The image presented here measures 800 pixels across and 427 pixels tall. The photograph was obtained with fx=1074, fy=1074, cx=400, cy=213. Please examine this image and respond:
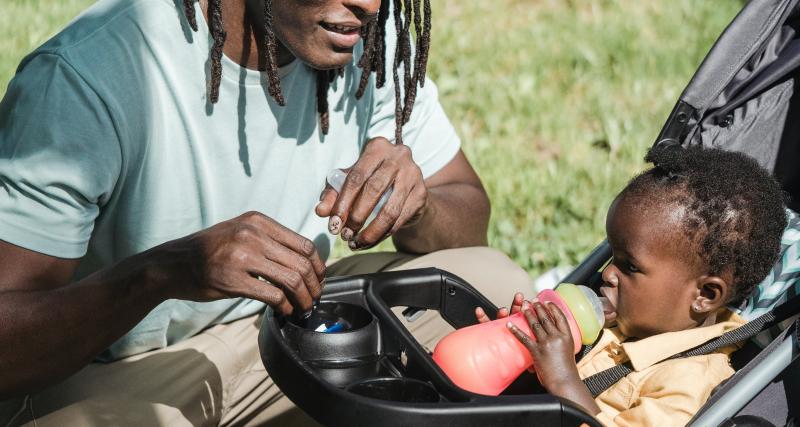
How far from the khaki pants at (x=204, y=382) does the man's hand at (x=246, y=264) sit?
0.40 metres

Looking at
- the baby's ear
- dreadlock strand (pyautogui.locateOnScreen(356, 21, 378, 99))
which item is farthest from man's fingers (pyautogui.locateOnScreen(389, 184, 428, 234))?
the baby's ear

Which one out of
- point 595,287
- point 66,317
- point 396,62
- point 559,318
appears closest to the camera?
point 66,317

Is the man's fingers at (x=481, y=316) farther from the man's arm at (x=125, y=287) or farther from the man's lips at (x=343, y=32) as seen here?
the man's lips at (x=343, y=32)

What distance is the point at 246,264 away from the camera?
196 centimetres

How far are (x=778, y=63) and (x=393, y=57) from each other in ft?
3.20

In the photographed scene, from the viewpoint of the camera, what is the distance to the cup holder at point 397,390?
1.95m

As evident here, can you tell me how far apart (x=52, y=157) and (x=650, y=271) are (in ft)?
4.25

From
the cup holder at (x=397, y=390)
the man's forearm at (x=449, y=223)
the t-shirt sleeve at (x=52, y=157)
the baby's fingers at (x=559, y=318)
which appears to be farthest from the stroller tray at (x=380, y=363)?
the t-shirt sleeve at (x=52, y=157)

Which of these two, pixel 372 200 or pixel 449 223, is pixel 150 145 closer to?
pixel 372 200

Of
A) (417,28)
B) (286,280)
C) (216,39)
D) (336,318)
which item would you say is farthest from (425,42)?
(286,280)

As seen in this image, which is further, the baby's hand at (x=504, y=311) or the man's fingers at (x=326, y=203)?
the baby's hand at (x=504, y=311)

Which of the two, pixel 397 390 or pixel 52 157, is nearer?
pixel 397 390

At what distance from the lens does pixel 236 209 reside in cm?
255

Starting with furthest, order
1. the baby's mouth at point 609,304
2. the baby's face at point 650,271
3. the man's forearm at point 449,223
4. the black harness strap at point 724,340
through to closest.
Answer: the man's forearm at point 449,223, the baby's mouth at point 609,304, the baby's face at point 650,271, the black harness strap at point 724,340
